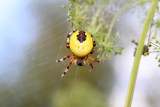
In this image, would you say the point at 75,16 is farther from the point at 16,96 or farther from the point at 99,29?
the point at 16,96

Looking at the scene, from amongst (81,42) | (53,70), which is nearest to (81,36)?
(81,42)

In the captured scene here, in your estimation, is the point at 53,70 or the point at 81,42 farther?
the point at 53,70

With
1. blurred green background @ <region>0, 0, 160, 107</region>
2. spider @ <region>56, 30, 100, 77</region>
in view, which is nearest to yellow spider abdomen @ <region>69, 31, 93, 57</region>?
spider @ <region>56, 30, 100, 77</region>

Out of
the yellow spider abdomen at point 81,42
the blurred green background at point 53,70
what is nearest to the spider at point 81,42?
the yellow spider abdomen at point 81,42

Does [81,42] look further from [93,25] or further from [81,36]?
[93,25]

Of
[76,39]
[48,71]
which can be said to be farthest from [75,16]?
[48,71]

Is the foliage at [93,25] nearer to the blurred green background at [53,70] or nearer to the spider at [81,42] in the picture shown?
the spider at [81,42]

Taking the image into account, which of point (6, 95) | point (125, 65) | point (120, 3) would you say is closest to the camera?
point (120, 3)
